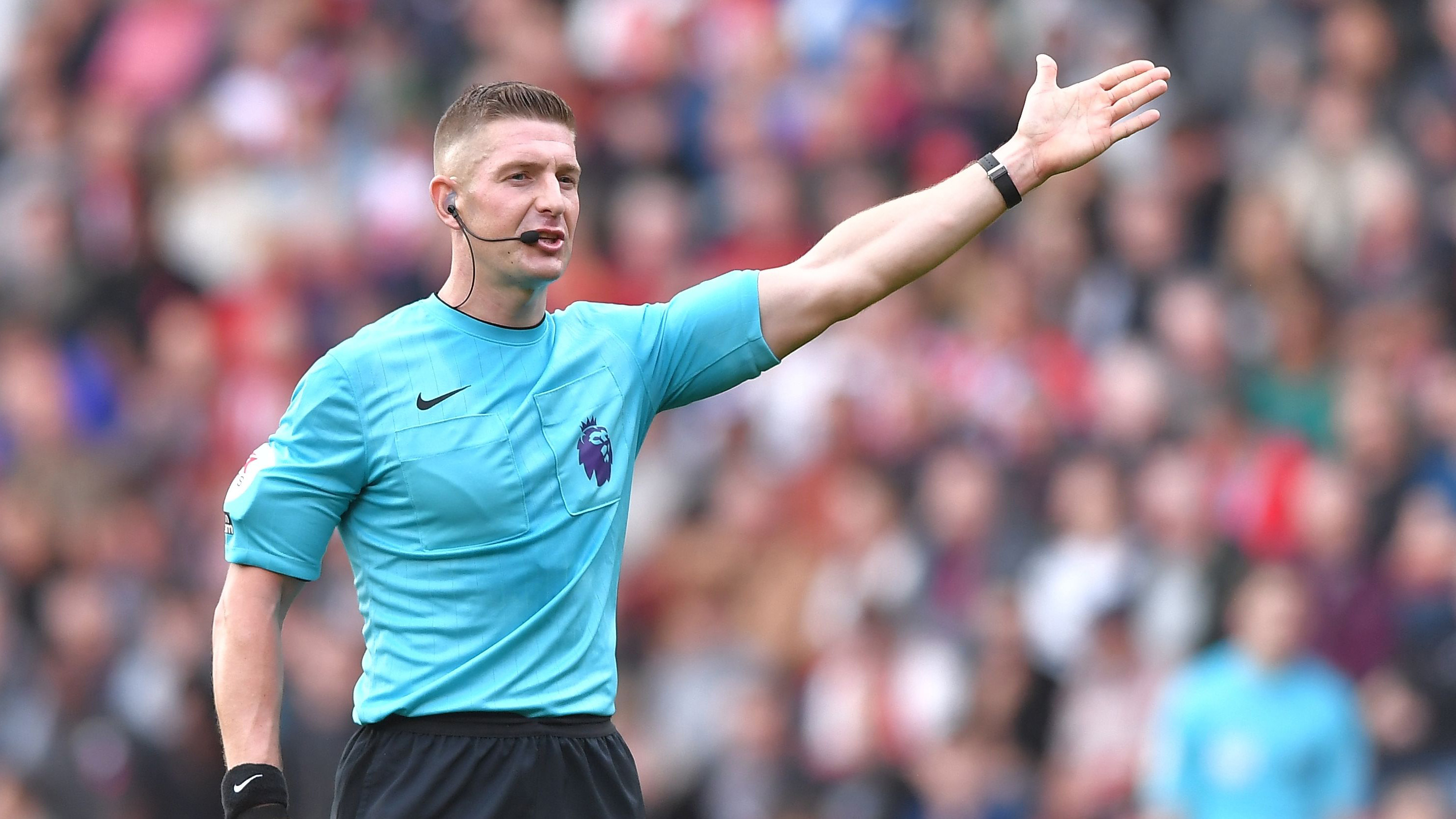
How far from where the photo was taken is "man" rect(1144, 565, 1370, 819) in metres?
8.77

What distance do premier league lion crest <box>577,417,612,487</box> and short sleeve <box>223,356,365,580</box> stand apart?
474 mm

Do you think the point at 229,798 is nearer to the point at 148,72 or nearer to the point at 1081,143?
the point at 1081,143

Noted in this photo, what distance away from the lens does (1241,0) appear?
11312mm

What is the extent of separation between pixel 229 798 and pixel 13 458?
337 inches

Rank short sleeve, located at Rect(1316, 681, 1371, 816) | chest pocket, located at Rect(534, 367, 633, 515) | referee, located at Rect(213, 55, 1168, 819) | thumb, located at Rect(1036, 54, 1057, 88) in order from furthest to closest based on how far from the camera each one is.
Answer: short sleeve, located at Rect(1316, 681, 1371, 816) → thumb, located at Rect(1036, 54, 1057, 88) → chest pocket, located at Rect(534, 367, 633, 515) → referee, located at Rect(213, 55, 1168, 819)

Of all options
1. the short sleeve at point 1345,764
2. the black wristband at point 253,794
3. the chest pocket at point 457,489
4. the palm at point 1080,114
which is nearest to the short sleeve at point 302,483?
the chest pocket at point 457,489

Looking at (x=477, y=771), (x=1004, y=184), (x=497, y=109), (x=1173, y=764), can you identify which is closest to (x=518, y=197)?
(x=497, y=109)

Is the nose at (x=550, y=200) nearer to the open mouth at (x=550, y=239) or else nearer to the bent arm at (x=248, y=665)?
the open mouth at (x=550, y=239)

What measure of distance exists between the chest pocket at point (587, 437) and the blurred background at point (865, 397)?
4.90 meters

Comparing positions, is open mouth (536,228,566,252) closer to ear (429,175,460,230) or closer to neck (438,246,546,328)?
neck (438,246,546,328)

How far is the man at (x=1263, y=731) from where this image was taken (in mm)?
8773

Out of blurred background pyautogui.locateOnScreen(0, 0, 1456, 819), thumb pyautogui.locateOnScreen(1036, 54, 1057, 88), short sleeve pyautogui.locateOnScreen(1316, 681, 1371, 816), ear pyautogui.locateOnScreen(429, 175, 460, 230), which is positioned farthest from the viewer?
blurred background pyautogui.locateOnScreen(0, 0, 1456, 819)

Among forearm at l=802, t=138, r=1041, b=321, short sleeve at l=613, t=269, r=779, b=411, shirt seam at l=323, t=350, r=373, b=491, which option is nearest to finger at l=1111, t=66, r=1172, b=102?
forearm at l=802, t=138, r=1041, b=321

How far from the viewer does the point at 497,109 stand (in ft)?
15.0
